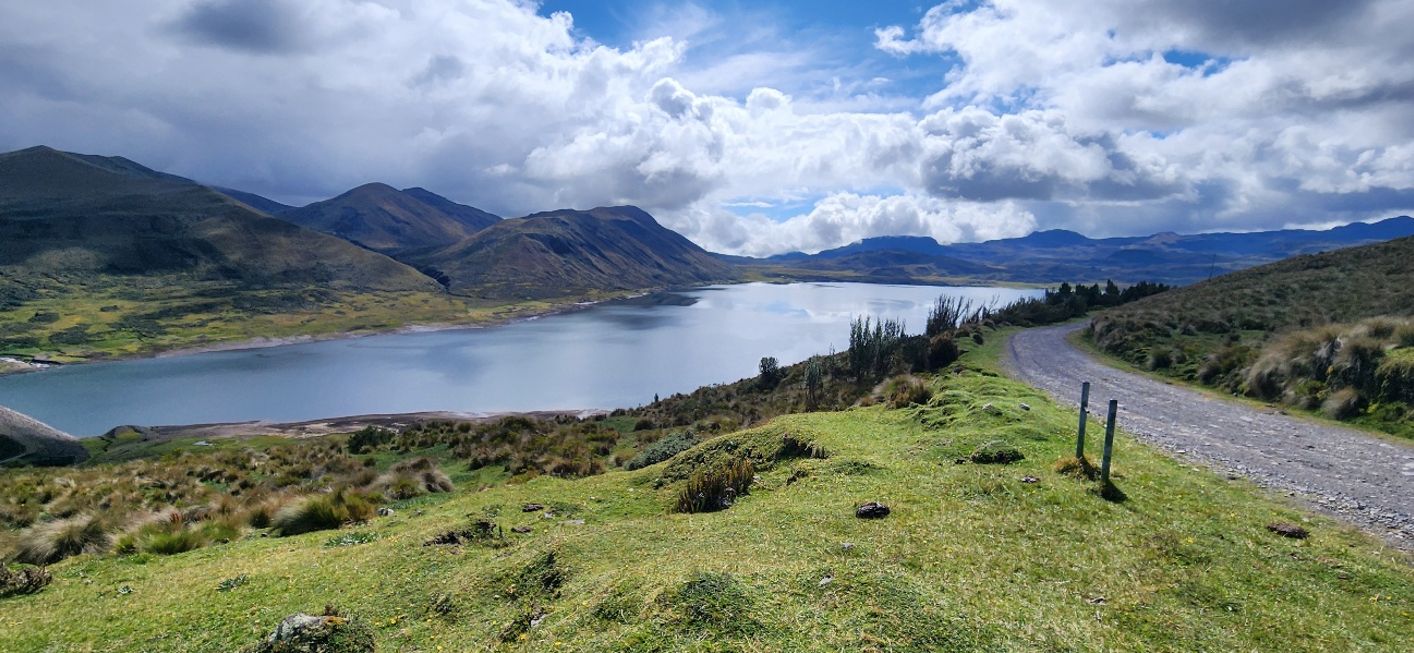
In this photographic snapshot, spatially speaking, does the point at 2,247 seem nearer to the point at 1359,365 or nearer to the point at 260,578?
the point at 260,578

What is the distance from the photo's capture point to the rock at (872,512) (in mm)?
9930

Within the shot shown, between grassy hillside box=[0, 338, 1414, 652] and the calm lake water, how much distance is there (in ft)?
165

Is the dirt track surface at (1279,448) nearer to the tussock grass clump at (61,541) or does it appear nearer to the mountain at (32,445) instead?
the tussock grass clump at (61,541)

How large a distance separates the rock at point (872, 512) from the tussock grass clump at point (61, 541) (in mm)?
13813

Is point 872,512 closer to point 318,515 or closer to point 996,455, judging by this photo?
point 996,455

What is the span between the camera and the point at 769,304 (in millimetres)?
197000

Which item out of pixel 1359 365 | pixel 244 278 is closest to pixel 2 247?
pixel 244 278

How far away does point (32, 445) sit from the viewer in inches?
1227

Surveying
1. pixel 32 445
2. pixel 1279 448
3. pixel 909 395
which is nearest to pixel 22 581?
pixel 909 395

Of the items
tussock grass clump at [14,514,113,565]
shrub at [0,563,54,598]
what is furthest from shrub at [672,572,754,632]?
tussock grass clump at [14,514,113,565]

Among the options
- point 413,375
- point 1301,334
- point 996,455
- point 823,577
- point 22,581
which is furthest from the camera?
point 413,375

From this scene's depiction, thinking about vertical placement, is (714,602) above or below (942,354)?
above

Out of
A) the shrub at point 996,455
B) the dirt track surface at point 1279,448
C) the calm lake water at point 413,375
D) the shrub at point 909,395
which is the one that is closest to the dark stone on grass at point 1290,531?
the dirt track surface at point 1279,448

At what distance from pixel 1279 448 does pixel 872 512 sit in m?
11.2
